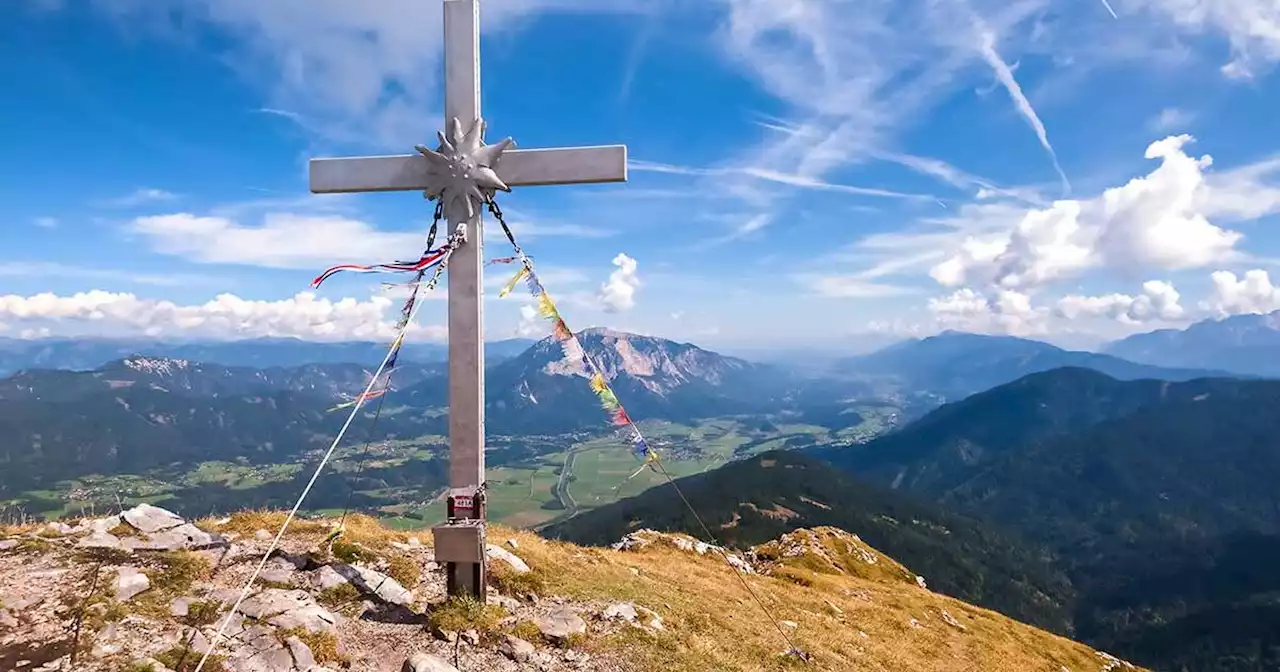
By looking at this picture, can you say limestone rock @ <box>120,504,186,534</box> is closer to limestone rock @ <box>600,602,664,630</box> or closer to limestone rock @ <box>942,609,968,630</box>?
limestone rock @ <box>600,602,664,630</box>

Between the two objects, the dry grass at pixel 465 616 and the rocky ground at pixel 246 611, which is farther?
the dry grass at pixel 465 616

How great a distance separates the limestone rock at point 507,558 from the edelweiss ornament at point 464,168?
8481 millimetres

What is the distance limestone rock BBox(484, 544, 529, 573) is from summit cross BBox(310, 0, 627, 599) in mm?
3053

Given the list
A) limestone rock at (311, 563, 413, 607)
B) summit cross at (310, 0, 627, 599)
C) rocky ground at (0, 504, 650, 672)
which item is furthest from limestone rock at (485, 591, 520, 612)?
limestone rock at (311, 563, 413, 607)

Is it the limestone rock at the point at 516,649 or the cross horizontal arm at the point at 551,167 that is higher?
the cross horizontal arm at the point at 551,167

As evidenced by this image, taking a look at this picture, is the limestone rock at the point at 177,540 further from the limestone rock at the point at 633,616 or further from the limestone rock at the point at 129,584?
the limestone rock at the point at 633,616

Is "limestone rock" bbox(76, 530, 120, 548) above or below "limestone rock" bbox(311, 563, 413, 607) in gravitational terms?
above

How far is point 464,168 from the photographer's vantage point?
12625 millimetres

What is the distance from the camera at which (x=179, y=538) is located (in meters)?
14.3

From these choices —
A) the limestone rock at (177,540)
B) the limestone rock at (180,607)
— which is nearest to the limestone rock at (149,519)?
the limestone rock at (177,540)

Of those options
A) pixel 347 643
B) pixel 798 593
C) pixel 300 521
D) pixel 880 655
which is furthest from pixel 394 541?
pixel 798 593

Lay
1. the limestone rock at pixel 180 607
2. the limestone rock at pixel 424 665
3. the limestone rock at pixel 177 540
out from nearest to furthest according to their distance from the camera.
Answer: the limestone rock at pixel 424 665 < the limestone rock at pixel 180 607 < the limestone rock at pixel 177 540

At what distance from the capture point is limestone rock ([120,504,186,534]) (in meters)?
14.4

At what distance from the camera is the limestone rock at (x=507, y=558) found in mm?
16009
